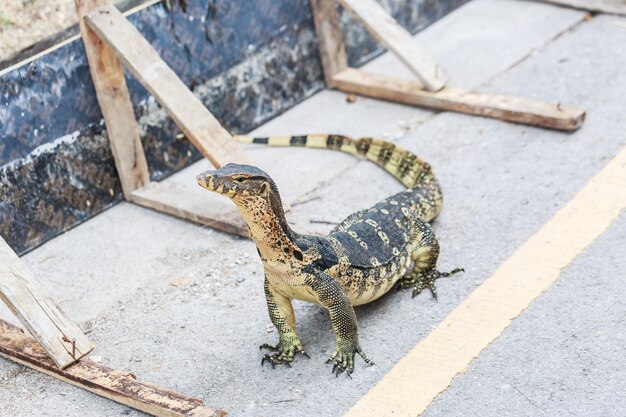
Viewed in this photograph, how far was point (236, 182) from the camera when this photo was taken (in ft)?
13.4

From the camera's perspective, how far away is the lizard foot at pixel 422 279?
15.8ft

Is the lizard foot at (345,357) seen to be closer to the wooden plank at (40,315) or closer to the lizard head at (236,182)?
the lizard head at (236,182)

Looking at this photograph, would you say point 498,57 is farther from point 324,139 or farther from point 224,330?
point 224,330

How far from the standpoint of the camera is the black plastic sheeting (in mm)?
5395

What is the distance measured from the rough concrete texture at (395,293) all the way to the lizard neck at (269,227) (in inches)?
19.4

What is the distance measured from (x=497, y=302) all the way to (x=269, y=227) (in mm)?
1148

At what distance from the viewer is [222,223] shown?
548 centimetres

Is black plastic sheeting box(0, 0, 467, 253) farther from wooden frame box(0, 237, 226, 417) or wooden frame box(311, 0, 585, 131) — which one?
wooden frame box(0, 237, 226, 417)

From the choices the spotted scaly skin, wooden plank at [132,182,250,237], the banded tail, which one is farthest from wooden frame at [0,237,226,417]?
the banded tail

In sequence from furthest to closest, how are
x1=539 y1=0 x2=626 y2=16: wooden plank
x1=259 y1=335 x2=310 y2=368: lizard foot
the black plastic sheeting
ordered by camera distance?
x1=539 y1=0 x2=626 y2=16: wooden plank
the black plastic sheeting
x1=259 y1=335 x2=310 y2=368: lizard foot

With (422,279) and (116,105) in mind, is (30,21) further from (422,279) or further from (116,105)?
(422,279)

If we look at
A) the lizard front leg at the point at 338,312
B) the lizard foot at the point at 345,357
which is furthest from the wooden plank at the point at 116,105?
the lizard foot at the point at 345,357

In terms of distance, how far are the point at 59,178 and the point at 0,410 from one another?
1.62 m

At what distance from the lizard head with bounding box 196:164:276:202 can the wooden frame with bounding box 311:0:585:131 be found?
2.55 m
